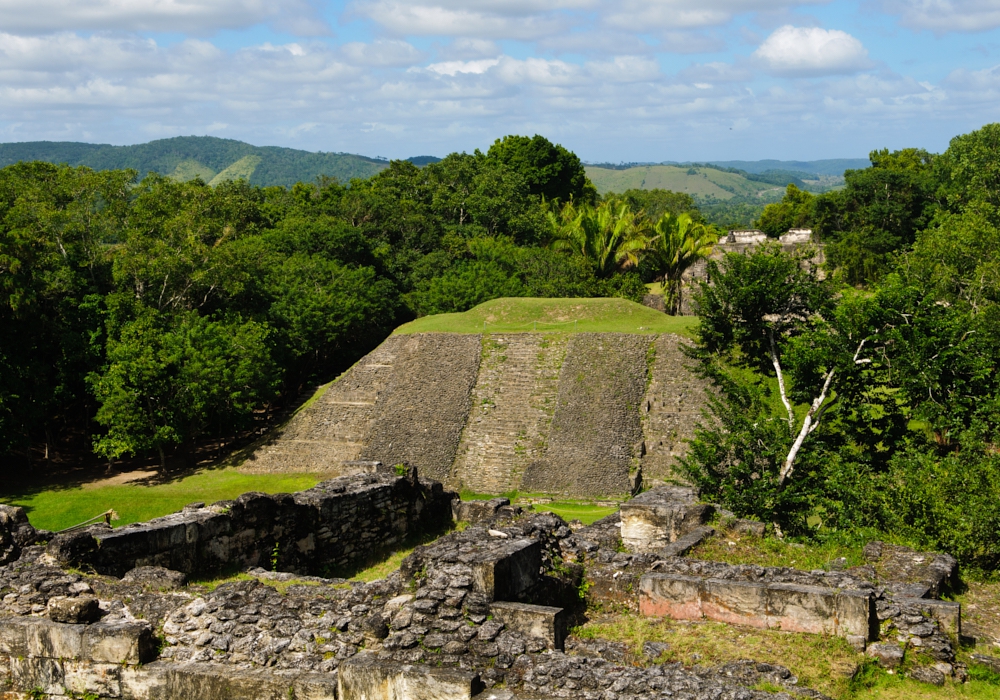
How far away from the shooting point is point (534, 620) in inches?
263

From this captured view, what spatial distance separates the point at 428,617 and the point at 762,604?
2.97 meters

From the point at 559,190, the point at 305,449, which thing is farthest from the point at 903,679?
the point at 559,190

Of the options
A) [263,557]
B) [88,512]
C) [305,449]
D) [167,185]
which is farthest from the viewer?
[167,185]

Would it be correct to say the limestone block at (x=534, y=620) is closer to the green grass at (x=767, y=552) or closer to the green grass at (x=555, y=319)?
the green grass at (x=767, y=552)

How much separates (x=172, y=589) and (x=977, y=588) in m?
8.37

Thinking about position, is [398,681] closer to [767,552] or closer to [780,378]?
[767,552]

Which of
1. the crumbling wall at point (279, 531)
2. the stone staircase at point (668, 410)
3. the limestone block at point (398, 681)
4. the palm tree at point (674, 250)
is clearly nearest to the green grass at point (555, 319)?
the stone staircase at point (668, 410)

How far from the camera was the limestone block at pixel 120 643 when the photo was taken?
726 centimetres

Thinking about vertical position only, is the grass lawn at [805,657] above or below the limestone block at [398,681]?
below

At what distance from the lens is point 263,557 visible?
1115 centimetres

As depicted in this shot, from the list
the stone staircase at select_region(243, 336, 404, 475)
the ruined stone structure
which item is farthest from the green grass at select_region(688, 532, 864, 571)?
the stone staircase at select_region(243, 336, 404, 475)

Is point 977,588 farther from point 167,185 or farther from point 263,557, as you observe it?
point 167,185

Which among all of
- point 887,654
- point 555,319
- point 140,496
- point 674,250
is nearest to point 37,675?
point 887,654

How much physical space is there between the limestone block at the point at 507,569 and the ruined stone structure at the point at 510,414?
653 inches
